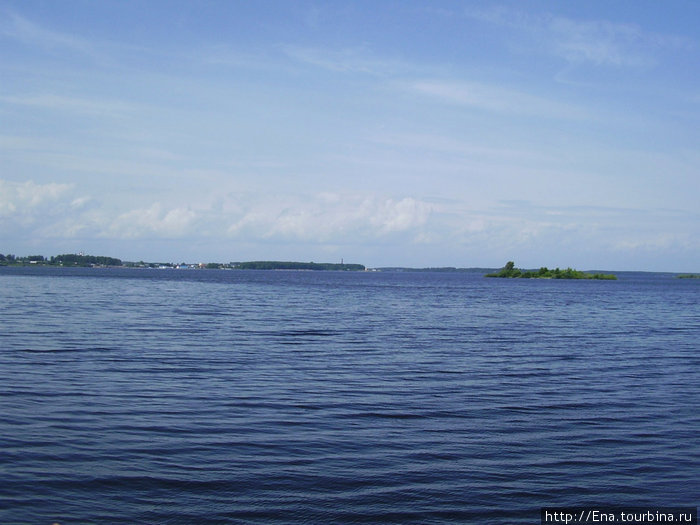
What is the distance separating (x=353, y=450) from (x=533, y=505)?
3.92 metres

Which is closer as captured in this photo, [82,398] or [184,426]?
[184,426]

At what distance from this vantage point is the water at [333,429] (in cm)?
1082

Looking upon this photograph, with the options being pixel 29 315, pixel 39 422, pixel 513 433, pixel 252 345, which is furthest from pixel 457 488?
pixel 29 315

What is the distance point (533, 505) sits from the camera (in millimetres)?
10805

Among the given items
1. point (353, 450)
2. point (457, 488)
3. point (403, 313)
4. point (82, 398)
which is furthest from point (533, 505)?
point (403, 313)

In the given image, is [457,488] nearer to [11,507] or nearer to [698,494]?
[698,494]

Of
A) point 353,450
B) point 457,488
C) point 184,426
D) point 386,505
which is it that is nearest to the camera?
point 386,505

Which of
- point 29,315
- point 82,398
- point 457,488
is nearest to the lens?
point 457,488

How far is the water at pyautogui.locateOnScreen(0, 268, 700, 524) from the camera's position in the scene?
10.8m

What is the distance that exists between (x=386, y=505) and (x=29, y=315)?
36613 millimetres

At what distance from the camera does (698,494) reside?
11391 mm

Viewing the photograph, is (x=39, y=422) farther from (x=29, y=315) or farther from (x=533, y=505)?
(x=29, y=315)

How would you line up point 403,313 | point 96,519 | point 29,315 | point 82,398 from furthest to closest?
point 403,313
point 29,315
point 82,398
point 96,519

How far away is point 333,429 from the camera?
15.0 metres
